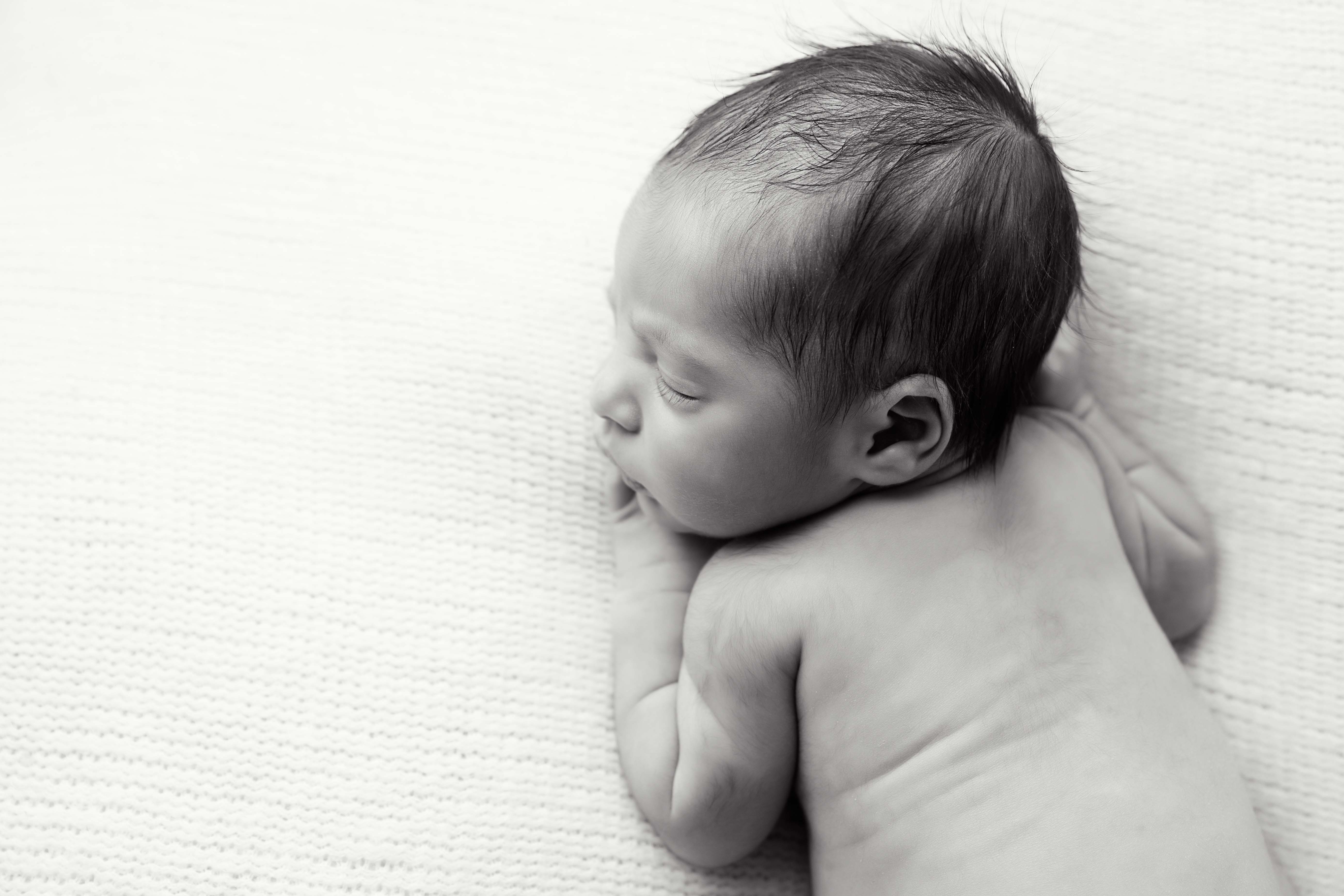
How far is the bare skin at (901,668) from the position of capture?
86cm

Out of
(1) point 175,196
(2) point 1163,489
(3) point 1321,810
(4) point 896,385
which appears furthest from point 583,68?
(3) point 1321,810

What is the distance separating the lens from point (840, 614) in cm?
90

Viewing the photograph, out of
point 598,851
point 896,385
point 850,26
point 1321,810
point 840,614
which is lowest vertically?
point 598,851

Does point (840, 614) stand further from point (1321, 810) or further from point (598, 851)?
point (1321, 810)

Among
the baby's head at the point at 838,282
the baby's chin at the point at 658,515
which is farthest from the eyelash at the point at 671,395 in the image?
the baby's chin at the point at 658,515

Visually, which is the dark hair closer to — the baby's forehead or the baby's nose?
the baby's forehead

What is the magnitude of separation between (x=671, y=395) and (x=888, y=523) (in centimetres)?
21

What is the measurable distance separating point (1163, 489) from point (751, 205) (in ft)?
1.81

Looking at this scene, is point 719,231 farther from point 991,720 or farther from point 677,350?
point 991,720

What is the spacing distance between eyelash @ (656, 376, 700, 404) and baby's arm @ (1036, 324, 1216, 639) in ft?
1.22

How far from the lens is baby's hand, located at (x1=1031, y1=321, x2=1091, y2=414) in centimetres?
108

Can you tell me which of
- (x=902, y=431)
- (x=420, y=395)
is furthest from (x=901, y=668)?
(x=420, y=395)

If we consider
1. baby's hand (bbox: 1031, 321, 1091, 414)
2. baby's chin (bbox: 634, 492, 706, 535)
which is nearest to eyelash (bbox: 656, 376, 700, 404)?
baby's chin (bbox: 634, 492, 706, 535)

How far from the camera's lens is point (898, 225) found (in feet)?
2.64
